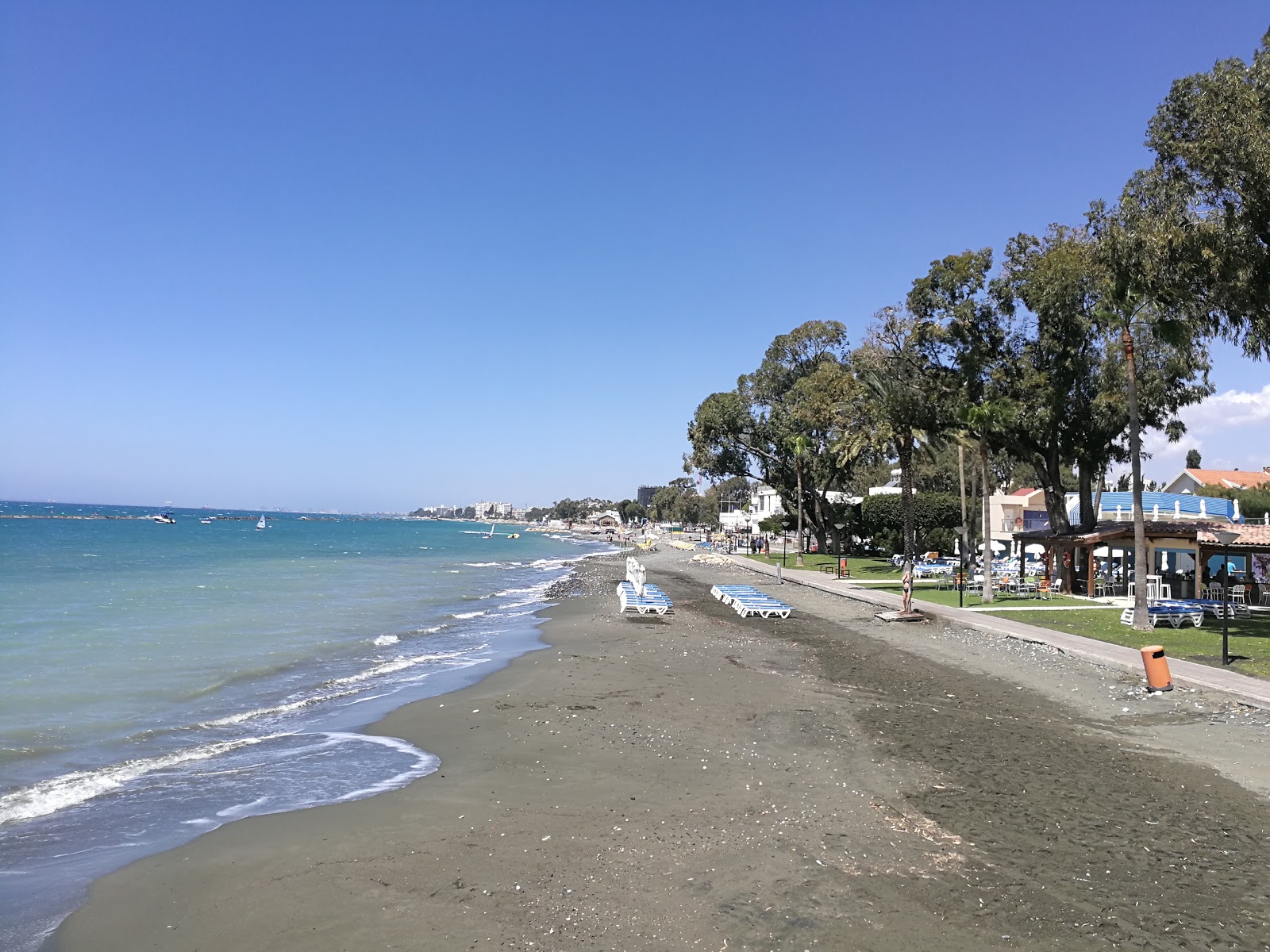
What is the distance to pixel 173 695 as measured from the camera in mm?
14453

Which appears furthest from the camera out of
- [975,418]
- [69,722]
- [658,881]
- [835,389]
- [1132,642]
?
[835,389]

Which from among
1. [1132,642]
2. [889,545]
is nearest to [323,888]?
[1132,642]

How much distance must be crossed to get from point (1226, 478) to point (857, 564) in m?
33.7

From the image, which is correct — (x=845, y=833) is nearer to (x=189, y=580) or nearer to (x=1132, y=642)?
(x=1132, y=642)

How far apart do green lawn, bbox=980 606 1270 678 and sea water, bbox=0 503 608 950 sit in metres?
13.5

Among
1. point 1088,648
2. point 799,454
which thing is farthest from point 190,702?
point 799,454

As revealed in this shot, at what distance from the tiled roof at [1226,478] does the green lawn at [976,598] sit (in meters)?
41.1

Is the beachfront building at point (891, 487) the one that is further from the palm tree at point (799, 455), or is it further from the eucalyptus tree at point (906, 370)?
the eucalyptus tree at point (906, 370)

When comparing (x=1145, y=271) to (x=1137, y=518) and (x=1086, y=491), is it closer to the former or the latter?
(x=1137, y=518)

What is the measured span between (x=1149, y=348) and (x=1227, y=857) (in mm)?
29457

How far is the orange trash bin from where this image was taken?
13156 millimetres

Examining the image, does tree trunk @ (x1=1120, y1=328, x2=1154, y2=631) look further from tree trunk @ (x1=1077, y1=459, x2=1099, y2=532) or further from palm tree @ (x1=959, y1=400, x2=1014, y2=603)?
tree trunk @ (x1=1077, y1=459, x2=1099, y2=532)

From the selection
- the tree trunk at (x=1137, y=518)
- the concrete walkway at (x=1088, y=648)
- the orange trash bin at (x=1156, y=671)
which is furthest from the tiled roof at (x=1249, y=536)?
the orange trash bin at (x=1156, y=671)

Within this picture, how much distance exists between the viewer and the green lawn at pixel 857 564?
4244 centimetres
